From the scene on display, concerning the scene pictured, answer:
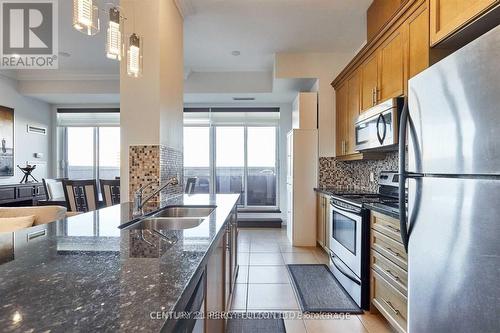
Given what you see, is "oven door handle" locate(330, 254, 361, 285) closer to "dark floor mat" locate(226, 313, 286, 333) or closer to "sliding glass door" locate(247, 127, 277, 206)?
"dark floor mat" locate(226, 313, 286, 333)

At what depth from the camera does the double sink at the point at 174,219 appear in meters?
1.93

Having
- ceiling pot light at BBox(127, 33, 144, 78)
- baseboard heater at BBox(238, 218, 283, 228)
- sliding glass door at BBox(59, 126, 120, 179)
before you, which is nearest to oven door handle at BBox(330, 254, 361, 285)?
ceiling pot light at BBox(127, 33, 144, 78)

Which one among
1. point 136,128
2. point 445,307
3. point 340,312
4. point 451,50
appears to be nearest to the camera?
point 445,307

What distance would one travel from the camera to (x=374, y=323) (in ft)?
7.76

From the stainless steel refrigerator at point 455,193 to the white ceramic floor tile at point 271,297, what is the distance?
4.06ft

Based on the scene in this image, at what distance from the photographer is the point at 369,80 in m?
3.26

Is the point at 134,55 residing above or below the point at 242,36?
below

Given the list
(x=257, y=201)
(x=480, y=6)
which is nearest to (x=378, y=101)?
(x=480, y=6)

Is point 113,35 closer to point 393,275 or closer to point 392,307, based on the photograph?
point 393,275

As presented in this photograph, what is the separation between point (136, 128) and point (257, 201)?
4.41 metres

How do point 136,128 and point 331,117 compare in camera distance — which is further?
point 331,117

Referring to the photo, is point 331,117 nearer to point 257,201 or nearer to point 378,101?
point 378,101

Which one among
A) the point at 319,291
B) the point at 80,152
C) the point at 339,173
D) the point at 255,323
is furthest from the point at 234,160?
the point at 255,323

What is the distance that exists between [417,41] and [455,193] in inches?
58.3
